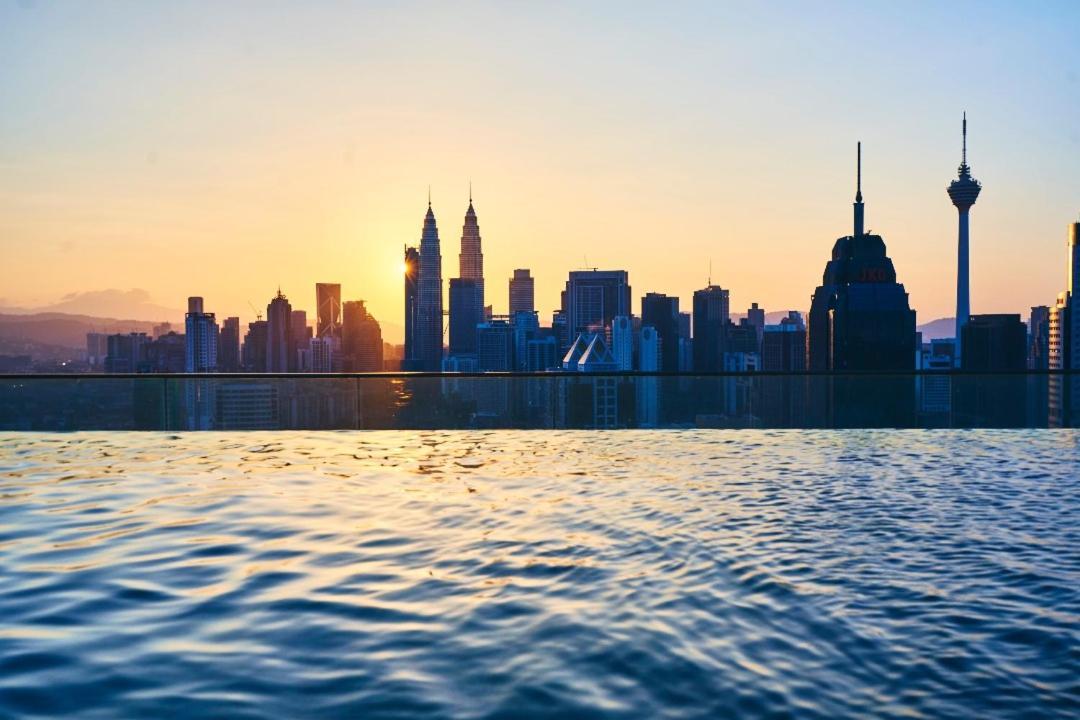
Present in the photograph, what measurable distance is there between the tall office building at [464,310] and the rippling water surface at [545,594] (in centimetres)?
11197

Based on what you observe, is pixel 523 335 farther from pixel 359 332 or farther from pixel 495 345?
pixel 359 332

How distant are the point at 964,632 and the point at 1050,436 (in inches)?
444

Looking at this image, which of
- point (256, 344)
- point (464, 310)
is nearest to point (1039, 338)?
point (464, 310)

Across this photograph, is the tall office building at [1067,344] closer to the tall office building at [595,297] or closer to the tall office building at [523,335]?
the tall office building at [523,335]

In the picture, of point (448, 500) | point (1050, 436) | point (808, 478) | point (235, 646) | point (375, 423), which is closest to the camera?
point (235, 646)

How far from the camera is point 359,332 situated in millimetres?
85125

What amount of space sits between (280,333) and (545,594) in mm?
78470

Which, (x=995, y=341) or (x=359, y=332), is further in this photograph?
(x=359, y=332)

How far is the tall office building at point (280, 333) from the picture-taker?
243 ft

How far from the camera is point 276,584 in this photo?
566cm

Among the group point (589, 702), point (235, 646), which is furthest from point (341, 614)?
point (589, 702)

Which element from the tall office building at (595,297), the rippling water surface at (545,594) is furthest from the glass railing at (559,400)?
the tall office building at (595,297)

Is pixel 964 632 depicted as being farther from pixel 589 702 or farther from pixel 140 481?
pixel 140 481

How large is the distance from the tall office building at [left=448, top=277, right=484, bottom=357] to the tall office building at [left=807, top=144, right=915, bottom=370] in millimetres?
43400
